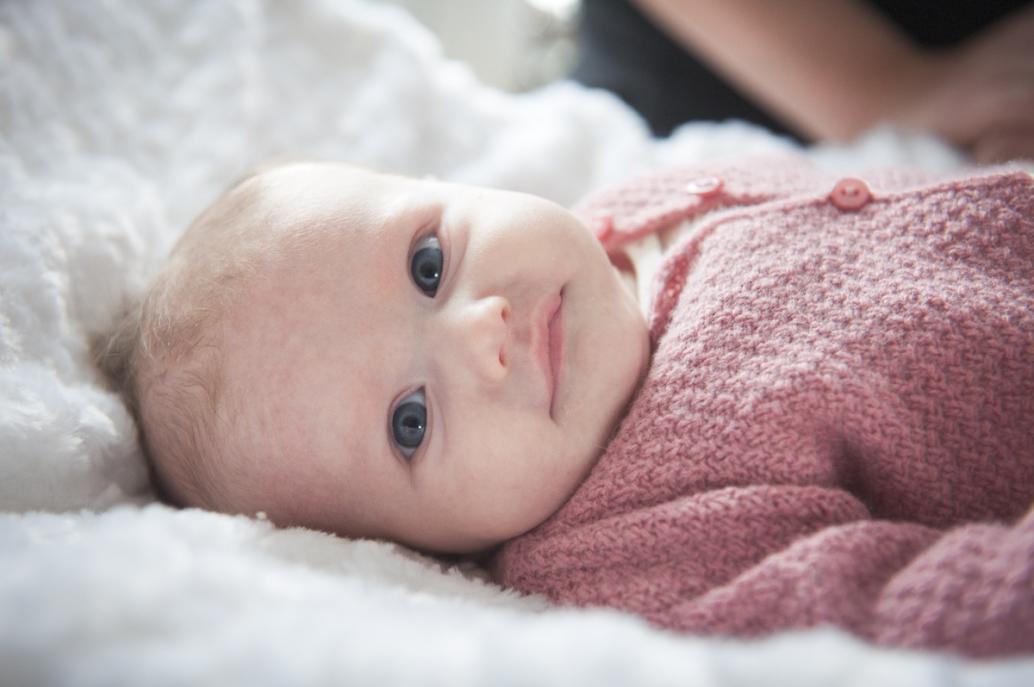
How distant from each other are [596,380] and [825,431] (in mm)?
257

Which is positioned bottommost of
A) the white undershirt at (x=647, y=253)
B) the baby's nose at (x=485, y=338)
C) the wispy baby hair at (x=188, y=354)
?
the wispy baby hair at (x=188, y=354)

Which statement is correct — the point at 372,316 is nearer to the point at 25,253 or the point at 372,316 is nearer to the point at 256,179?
the point at 256,179

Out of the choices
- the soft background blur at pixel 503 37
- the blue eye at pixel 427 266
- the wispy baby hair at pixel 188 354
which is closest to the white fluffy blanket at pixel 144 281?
the wispy baby hair at pixel 188 354

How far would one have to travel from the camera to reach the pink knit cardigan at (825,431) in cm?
71

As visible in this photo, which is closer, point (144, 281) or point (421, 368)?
point (421, 368)

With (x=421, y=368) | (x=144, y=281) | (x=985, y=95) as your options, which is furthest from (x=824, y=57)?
(x=144, y=281)

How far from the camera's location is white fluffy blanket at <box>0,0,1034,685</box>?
52cm

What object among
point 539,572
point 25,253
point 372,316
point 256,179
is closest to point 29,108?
point 25,253

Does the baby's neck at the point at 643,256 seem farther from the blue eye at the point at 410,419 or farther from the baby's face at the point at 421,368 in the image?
the blue eye at the point at 410,419

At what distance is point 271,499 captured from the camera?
0.91 meters

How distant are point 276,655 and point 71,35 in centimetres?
120

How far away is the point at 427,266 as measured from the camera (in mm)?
923

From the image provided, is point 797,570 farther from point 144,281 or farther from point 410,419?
point 144,281

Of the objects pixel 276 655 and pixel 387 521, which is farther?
pixel 387 521
